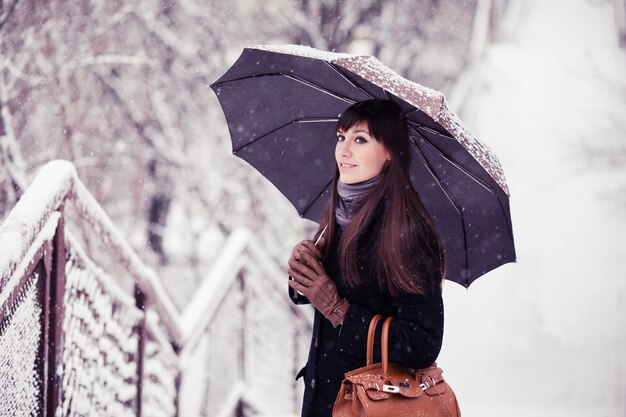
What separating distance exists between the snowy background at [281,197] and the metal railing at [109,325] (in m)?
3.94

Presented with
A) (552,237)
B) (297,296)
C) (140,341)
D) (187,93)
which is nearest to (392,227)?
(297,296)

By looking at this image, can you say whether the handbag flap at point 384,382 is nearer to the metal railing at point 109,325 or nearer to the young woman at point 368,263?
the young woman at point 368,263

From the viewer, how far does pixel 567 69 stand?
1585cm

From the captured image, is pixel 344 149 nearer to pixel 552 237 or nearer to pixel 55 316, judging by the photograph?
pixel 55 316

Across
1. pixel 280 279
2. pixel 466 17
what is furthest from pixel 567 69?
pixel 280 279

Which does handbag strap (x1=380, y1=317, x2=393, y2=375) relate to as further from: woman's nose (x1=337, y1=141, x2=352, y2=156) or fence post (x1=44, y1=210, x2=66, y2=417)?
fence post (x1=44, y1=210, x2=66, y2=417)

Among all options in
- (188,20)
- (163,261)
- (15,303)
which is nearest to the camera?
(15,303)

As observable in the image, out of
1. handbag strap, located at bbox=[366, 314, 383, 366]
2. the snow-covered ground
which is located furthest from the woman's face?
the snow-covered ground

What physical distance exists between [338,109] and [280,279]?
3761 mm

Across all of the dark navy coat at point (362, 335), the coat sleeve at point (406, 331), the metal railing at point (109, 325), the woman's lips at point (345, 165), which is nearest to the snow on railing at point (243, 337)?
the metal railing at point (109, 325)

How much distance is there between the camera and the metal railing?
2406 millimetres

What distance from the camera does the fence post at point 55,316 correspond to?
8.94 feet

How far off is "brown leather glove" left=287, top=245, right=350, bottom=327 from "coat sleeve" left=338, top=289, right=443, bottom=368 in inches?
1.3

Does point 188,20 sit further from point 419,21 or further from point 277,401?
point 277,401
